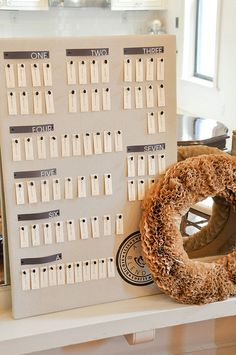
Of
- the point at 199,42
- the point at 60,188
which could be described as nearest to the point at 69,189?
the point at 60,188

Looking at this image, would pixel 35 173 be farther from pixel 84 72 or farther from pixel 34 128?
pixel 84 72

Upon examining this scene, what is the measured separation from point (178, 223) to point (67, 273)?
0.25 m

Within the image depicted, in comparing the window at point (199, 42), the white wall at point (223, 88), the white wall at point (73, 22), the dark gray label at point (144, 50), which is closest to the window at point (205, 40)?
the window at point (199, 42)

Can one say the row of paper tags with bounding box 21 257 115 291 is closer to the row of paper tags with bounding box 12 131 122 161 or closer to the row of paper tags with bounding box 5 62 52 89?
the row of paper tags with bounding box 12 131 122 161

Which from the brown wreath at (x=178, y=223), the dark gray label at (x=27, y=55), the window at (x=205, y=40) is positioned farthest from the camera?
the window at (x=205, y=40)

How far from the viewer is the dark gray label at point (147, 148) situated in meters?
1.02

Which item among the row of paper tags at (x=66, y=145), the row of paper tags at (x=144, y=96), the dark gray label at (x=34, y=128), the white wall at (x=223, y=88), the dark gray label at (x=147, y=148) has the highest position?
the row of paper tags at (x=144, y=96)

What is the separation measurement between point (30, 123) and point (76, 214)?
0.68 feet

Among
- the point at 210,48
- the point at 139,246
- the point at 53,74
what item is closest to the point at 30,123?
the point at 53,74

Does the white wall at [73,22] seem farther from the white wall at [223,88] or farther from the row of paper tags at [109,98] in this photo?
the row of paper tags at [109,98]

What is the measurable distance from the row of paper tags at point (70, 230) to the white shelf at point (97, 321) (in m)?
0.15

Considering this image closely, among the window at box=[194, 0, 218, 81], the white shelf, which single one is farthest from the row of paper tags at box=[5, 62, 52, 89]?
the window at box=[194, 0, 218, 81]

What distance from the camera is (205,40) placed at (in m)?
6.21

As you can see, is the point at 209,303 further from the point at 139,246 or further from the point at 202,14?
the point at 202,14
